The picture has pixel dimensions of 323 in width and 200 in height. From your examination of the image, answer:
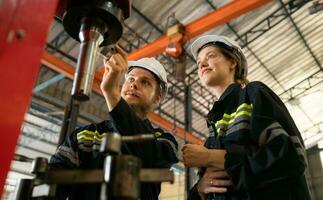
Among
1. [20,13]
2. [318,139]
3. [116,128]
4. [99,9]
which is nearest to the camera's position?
[20,13]

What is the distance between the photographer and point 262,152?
→ 1163mm

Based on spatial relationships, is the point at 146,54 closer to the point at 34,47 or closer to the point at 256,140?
the point at 256,140

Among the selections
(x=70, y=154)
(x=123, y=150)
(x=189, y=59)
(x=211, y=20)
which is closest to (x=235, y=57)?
(x=123, y=150)

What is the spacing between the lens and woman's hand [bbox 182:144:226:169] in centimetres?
130

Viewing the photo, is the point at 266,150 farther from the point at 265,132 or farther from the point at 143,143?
the point at 143,143

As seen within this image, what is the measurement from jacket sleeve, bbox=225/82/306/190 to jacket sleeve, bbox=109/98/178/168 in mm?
285

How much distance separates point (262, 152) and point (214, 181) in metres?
0.26

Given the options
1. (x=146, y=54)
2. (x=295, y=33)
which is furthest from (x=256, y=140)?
(x=295, y=33)

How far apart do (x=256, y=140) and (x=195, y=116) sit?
33.0 ft

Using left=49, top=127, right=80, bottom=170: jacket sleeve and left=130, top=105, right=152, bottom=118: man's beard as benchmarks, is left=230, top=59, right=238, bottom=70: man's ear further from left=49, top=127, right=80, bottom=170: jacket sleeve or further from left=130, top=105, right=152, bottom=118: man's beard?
left=49, top=127, right=80, bottom=170: jacket sleeve

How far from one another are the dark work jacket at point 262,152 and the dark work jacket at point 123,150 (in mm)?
267

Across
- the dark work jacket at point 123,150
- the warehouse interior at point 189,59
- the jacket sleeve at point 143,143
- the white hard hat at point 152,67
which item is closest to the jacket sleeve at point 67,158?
the dark work jacket at point 123,150

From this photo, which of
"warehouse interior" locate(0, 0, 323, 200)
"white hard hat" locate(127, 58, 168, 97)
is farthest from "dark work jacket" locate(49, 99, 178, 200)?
"warehouse interior" locate(0, 0, 323, 200)

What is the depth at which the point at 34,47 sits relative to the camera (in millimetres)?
621
